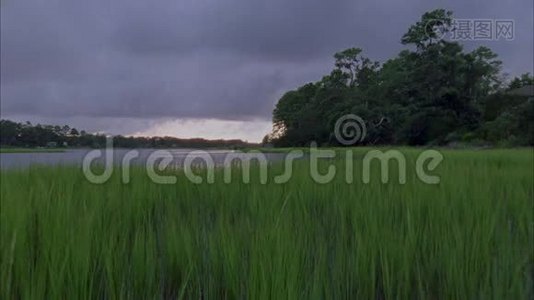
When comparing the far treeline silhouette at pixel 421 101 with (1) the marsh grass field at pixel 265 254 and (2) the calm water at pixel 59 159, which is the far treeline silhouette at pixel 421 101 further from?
(1) the marsh grass field at pixel 265 254

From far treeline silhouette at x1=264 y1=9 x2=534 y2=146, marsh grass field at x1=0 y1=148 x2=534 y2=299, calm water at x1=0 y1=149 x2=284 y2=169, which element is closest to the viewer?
marsh grass field at x1=0 y1=148 x2=534 y2=299

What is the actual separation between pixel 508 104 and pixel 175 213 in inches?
714

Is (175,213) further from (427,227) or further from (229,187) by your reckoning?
(427,227)

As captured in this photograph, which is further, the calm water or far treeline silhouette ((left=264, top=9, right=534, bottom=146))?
far treeline silhouette ((left=264, top=9, right=534, bottom=146))

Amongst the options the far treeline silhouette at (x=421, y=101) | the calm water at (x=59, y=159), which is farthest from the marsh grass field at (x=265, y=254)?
the far treeline silhouette at (x=421, y=101)

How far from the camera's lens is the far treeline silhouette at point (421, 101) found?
8859 millimetres

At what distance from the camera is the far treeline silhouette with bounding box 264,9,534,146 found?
8.86 metres

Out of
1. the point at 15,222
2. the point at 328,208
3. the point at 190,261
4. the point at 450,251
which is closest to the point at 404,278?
the point at 450,251

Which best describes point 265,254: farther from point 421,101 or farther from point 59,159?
point 421,101

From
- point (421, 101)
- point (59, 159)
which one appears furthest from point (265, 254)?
point (421, 101)

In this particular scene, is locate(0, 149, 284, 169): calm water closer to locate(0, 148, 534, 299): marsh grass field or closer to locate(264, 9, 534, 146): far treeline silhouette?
locate(0, 148, 534, 299): marsh grass field

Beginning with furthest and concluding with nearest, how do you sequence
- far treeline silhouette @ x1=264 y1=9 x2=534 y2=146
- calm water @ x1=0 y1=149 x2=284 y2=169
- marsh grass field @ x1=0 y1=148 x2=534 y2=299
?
far treeline silhouette @ x1=264 y1=9 x2=534 y2=146 → calm water @ x1=0 y1=149 x2=284 y2=169 → marsh grass field @ x1=0 y1=148 x2=534 y2=299

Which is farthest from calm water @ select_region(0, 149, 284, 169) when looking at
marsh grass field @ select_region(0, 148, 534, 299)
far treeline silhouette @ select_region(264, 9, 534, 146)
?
far treeline silhouette @ select_region(264, 9, 534, 146)

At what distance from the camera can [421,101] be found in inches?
628
